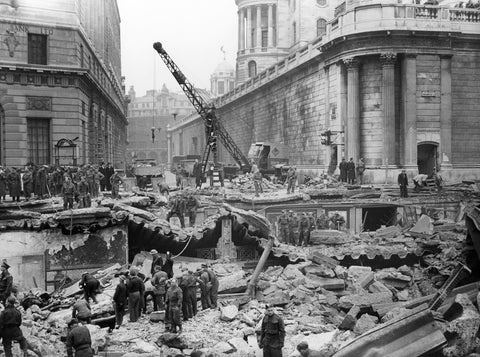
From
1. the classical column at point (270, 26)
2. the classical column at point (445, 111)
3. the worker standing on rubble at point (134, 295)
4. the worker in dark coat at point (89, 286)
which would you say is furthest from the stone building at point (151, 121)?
the worker standing on rubble at point (134, 295)

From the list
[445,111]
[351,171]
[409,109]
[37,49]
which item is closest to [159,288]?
[351,171]

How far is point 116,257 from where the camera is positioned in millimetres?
16719

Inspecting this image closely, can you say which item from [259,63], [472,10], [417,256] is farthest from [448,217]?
[259,63]

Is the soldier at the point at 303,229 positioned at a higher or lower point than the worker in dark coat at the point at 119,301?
higher

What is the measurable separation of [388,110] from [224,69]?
3038 inches

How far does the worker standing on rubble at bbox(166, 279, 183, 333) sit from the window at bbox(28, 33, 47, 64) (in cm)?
1915

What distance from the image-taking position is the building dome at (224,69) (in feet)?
335

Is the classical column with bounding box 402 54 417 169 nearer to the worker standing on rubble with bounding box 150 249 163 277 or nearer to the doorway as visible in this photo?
the doorway

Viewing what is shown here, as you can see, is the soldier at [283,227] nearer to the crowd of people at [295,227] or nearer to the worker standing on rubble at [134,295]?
the crowd of people at [295,227]

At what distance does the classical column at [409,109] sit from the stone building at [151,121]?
242ft

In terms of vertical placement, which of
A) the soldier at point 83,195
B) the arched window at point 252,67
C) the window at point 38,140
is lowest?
the soldier at point 83,195

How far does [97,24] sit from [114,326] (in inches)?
1235

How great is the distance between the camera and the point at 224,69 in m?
102

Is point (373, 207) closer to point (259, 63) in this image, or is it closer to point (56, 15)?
point (56, 15)
